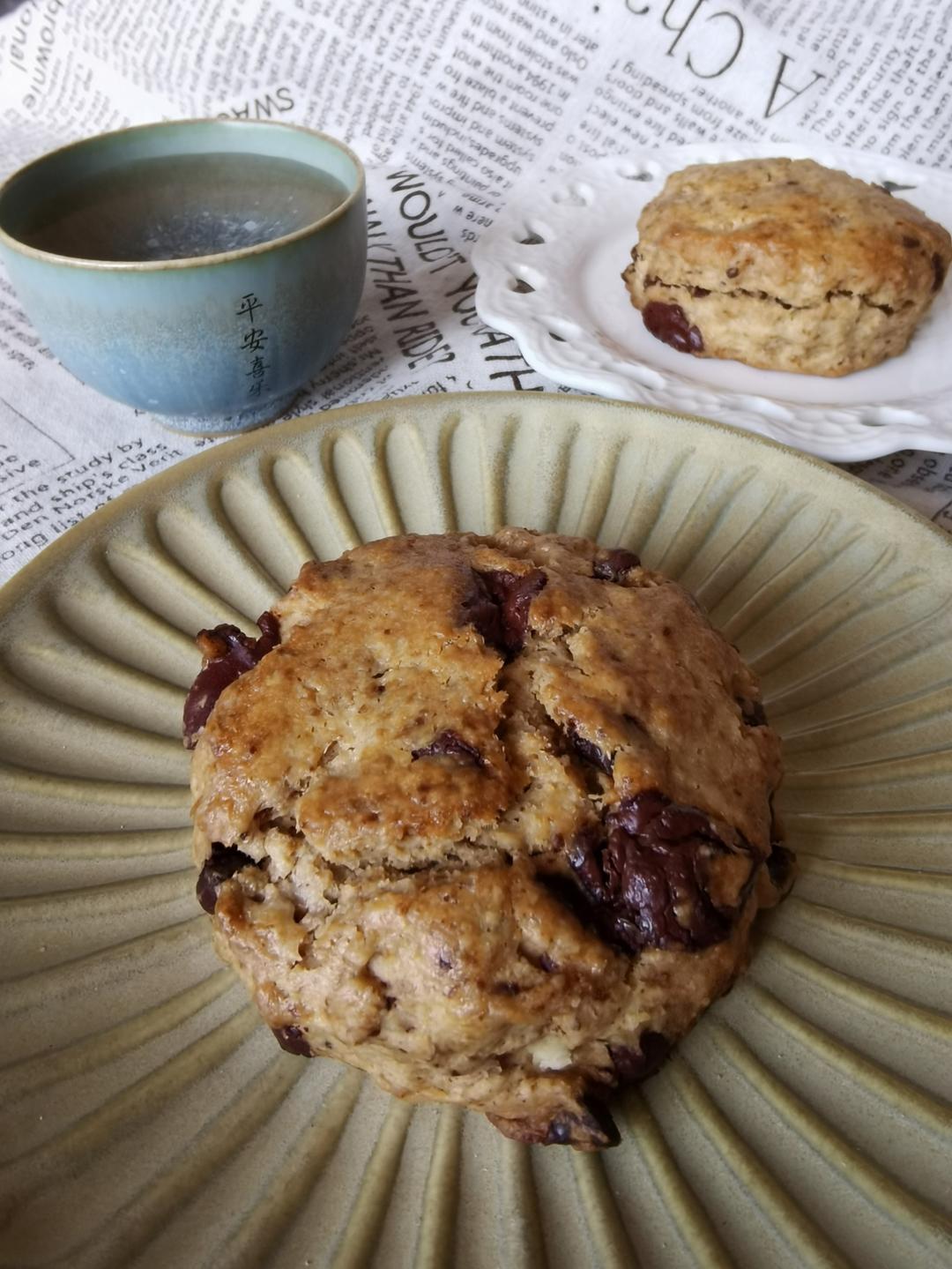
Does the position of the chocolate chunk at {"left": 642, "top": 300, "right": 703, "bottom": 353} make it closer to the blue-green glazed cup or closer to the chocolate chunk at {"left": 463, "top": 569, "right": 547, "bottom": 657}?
the blue-green glazed cup

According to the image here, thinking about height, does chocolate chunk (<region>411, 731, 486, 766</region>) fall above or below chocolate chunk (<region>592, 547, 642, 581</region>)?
below


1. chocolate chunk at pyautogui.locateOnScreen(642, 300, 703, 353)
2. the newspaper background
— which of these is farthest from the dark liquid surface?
chocolate chunk at pyautogui.locateOnScreen(642, 300, 703, 353)

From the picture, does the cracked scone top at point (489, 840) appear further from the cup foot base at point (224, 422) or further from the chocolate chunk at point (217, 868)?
the cup foot base at point (224, 422)

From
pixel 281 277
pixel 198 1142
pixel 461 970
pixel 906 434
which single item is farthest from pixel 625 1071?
pixel 281 277

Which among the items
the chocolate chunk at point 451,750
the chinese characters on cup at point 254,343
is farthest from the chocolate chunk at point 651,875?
the chinese characters on cup at point 254,343

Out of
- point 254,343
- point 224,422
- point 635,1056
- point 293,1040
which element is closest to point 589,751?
point 635,1056

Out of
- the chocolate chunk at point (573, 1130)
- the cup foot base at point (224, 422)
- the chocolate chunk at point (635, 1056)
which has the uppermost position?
the chocolate chunk at point (635, 1056)

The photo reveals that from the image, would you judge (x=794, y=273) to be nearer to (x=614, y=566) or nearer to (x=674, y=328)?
(x=674, y=328)
